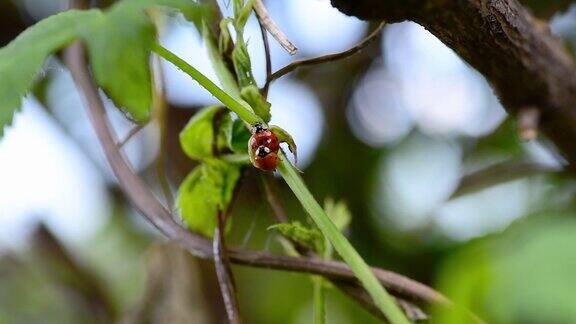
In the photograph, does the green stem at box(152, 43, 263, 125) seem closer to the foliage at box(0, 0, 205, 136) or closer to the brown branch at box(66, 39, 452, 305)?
the foliage at box(0, 0, 205, 136)

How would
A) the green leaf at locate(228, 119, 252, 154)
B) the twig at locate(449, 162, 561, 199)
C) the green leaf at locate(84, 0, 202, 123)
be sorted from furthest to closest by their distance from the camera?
1. the twig at locate(449, 162, 561, 199)
2. the green leaf at locate(228, 119, 252, 154)
3. the green leaf at locate(84, 0, 202, 123)

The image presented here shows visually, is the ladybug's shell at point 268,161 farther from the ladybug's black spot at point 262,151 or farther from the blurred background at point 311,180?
the blurred background at point 311,180

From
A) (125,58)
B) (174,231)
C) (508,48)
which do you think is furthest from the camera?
(174,231)

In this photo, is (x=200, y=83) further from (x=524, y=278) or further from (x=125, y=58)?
(x=524, y=278)

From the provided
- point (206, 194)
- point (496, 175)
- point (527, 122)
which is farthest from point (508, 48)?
point (496, 175)

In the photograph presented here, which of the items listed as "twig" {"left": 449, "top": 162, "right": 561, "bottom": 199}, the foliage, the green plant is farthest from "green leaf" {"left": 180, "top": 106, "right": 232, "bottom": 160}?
"twig" {"left": 449, "top": 162, "right": 561, "bottom": 199}

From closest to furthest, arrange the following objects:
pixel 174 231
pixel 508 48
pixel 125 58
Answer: pixel 125 58, pixel 508 48, pixel 174 231

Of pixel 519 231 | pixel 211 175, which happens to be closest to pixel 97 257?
pixel 211 175
